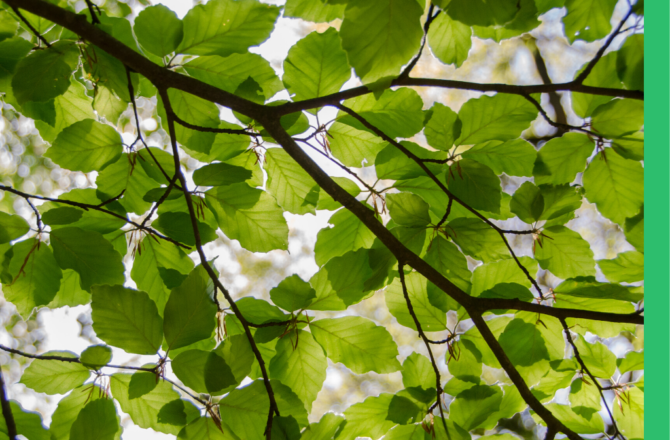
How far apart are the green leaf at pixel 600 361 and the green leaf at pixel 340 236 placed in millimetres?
590

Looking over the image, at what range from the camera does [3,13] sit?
0.87 metres

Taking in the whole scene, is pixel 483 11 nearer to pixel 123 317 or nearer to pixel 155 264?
pixel 123 317

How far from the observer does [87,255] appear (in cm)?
77

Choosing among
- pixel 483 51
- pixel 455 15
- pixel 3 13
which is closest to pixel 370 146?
pixel 455 15

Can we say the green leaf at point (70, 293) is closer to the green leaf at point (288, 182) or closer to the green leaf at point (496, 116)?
the green leaf at point (288, 182)

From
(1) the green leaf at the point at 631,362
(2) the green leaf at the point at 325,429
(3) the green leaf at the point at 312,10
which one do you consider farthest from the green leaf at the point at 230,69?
(1) the green leaf at the point at 631,362

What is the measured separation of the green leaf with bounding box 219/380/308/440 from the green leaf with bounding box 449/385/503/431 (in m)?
0.35

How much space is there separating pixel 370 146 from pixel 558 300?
1.68 feet

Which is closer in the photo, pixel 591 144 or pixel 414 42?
Result: pixel 414 42

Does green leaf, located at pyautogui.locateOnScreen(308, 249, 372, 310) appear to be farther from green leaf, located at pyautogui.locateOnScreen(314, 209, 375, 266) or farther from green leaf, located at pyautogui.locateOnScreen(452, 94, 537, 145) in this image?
green leaf, located at pyautogui.locateOnScreen(452, 94, 537, 145)

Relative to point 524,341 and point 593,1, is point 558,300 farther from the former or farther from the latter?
point 593,1

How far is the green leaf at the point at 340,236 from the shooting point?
0.89 m

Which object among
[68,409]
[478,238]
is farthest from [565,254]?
[68,409]

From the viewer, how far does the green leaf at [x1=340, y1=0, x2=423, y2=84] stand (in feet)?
1.56
